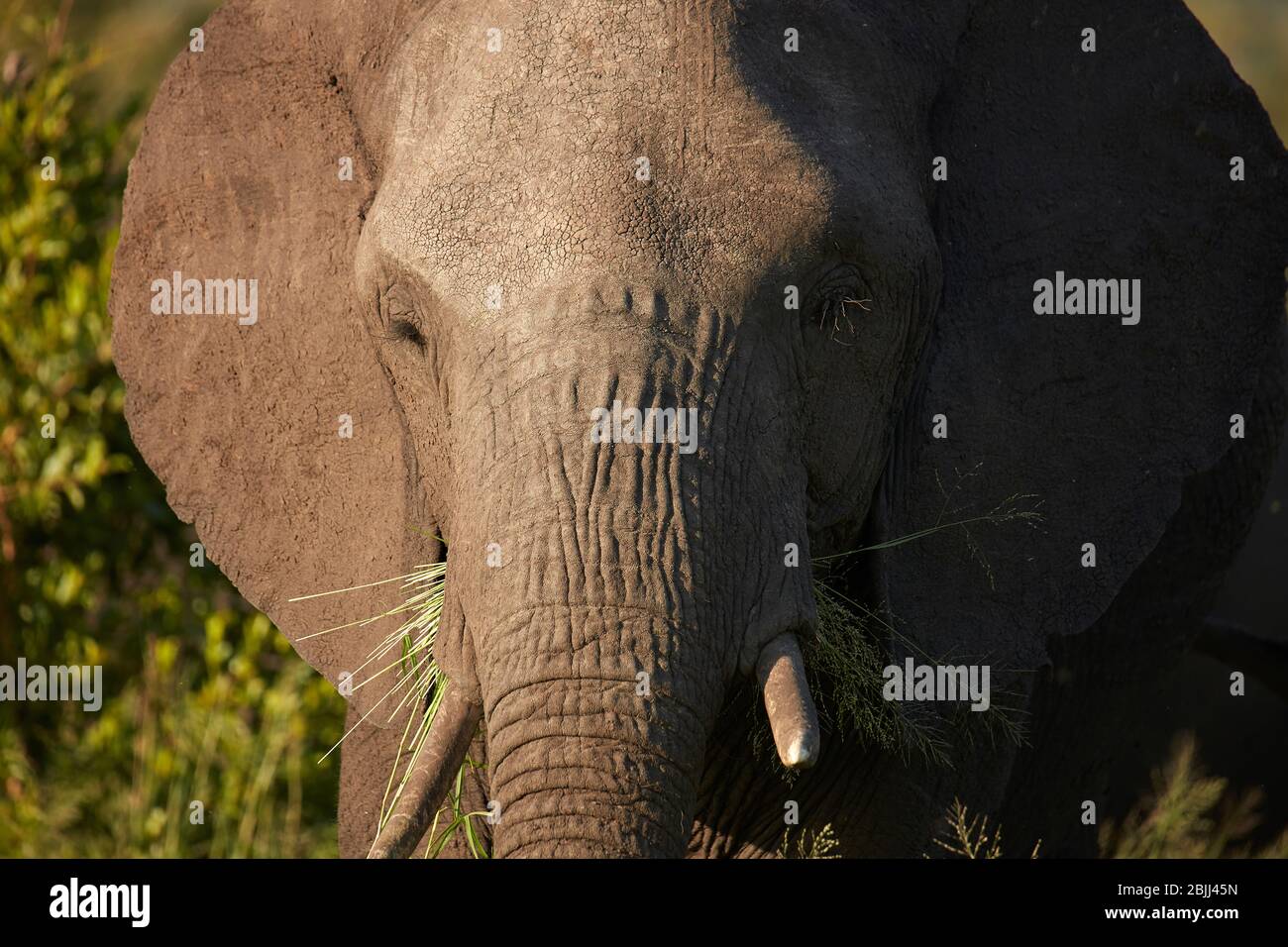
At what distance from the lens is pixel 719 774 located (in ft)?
13.5

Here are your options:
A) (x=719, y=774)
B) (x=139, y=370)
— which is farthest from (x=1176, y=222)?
(x=139, y=370)

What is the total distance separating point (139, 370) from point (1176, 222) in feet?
7.09

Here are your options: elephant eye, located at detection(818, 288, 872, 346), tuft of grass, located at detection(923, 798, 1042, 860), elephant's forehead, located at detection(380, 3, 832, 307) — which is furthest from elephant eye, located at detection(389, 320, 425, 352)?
tuft of grass, located at detection(923, 798, 1042, 860)

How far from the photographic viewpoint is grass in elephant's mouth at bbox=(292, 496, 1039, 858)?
3.67 meters

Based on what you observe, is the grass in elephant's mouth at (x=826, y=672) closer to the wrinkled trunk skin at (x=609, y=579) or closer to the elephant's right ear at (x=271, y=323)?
the elephant's right ear at (x=271, y=323)

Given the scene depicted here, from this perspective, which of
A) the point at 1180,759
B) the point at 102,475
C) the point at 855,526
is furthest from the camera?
the point at 102,475

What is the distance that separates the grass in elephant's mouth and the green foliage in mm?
2070

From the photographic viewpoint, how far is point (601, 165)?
10.9 ft

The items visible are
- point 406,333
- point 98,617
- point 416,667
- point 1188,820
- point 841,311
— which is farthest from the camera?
point 98,617

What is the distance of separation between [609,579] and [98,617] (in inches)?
140

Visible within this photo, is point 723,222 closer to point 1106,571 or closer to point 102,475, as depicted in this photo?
point 1106,571

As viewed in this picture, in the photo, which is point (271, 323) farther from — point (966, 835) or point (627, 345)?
point (966, 835)

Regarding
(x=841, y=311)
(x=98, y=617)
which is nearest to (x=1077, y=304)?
(x=841, y=311)

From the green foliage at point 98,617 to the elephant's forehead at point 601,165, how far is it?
2.78 m
